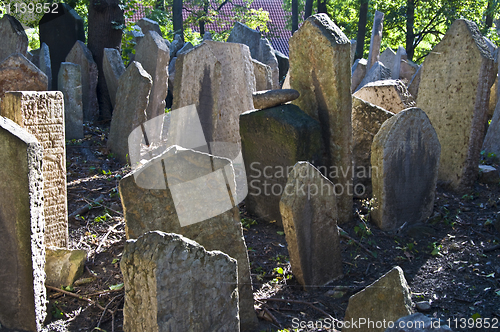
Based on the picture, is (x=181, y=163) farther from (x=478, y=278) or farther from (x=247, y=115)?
(x=478, y=278)

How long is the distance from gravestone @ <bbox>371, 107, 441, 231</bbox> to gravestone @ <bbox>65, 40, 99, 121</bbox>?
5.30 meters

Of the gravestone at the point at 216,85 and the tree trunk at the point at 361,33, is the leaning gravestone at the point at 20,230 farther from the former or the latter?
the tree trunk at the point at 361,33

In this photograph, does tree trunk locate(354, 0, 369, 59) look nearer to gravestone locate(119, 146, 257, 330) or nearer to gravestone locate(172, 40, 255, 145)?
gravestone locate(172, 40, 255, 145)

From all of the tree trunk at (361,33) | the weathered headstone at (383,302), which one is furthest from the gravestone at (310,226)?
the tree trunk at (361,33)

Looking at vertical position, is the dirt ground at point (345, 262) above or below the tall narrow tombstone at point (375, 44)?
below

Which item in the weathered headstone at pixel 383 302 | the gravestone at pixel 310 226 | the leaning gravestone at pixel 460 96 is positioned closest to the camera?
the weathered headstone at pixel 383 302

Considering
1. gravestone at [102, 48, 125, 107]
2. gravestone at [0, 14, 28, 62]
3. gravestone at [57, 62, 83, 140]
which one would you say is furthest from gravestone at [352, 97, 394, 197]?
gravestone at [0, 14, 28, 62]

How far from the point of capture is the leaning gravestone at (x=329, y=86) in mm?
4188

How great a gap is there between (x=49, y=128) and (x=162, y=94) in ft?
11.6

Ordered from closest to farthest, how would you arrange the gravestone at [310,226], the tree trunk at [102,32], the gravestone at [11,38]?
the gravestone at [310,226], the gravestone at [11,38], the tree trunk at [102,32]

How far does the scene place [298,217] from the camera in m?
3.16

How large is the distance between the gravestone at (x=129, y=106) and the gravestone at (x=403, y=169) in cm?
308

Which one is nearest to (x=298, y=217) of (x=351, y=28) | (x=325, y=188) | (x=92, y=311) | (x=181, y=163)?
(x=325, y=188)

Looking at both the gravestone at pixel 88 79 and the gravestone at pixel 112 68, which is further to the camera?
the gravestone at pixel 88 79
